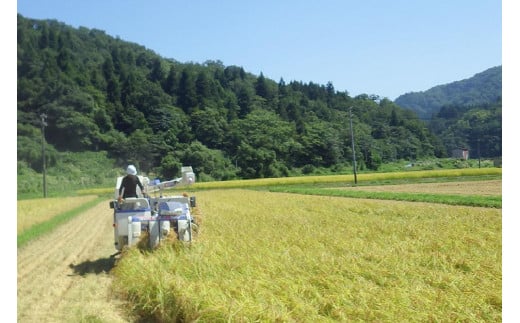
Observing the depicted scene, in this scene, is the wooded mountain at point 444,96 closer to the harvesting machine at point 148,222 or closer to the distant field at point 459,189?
the distant field at point 459,189

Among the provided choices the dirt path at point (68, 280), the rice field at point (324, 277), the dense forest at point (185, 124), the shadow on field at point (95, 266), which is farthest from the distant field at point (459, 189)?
the shadow on field at point (95, 266)

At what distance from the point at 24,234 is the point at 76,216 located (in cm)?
774

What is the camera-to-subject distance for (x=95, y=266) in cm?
970

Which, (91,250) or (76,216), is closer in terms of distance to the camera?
(91,250)

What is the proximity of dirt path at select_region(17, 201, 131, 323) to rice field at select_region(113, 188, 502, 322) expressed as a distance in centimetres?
43

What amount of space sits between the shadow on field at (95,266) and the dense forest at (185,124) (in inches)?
1425

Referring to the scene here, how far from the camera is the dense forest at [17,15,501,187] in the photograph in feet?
182

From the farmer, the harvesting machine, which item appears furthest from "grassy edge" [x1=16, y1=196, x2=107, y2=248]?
the harvesting machine

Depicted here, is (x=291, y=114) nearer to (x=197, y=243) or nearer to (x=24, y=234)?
(x=24, y=234)

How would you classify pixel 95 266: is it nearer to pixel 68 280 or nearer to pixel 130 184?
pixel 68 280

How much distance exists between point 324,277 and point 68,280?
4.84 m

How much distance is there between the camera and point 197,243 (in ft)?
30.2
